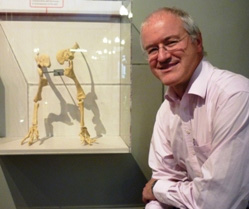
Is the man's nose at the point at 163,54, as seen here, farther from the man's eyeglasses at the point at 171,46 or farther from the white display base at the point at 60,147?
the white display base at the point at 60,147

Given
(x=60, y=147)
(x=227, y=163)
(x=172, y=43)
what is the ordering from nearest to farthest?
1. (x=227, y=163)
2. (x=172, y=43)
3. (x=60, y=147)

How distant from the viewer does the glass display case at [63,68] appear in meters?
1.26

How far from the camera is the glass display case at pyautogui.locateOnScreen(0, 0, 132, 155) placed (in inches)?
49.6

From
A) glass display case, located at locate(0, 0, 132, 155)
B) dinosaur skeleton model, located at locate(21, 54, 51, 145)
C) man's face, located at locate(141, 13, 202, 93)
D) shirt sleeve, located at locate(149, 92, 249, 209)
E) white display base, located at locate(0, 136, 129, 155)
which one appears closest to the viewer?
shirt sleeve, located at locate(149, 92, 249, 209)

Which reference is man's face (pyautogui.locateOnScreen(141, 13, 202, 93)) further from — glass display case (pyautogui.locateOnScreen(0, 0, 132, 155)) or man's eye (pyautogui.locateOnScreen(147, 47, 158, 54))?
glass display case (pyautogui.locateOnScreen(0, 0, 132, 155))

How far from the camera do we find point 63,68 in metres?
1.28

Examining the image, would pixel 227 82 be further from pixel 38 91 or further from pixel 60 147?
pixel 38 91

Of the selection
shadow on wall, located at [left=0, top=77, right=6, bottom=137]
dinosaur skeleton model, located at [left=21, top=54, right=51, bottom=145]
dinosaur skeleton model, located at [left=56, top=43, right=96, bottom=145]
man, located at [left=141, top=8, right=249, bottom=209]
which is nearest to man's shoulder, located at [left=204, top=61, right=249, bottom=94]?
man, located at [left=141, top=8, right=249, bottom=209]

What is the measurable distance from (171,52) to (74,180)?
0.85 meters

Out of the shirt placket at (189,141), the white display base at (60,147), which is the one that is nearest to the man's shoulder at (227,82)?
the shirt placket at (189,141)

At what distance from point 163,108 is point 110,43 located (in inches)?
19.0

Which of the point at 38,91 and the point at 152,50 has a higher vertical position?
the point at 152,50

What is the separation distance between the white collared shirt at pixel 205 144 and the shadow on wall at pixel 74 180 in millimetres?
391

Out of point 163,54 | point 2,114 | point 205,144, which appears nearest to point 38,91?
point 2,114
